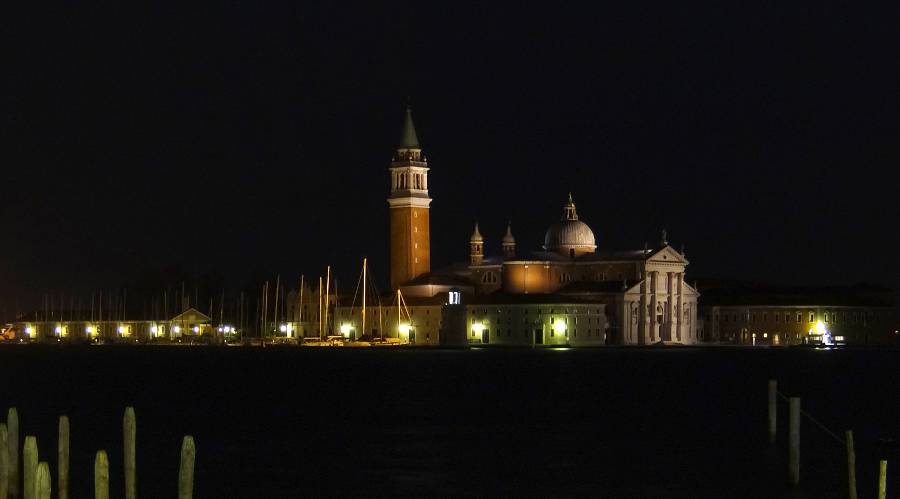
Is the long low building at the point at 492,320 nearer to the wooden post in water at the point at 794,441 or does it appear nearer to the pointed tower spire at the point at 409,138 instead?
the pointed tower spire at the point at 409,138

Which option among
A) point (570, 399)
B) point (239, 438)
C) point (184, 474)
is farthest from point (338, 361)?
point (184, 474)

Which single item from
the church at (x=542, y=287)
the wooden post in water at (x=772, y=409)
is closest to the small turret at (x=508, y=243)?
the church at (x=542, y=287)

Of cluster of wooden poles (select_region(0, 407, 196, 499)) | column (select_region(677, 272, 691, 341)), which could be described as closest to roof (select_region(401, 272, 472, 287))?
column (select_region(677, 272, 691, 341))

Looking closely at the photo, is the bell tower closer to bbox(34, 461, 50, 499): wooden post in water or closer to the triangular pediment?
the triangular pediment

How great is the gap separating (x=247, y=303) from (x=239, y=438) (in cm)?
12035

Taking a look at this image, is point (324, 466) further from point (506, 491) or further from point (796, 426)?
point (796, 426)

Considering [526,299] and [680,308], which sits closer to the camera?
[526,299]

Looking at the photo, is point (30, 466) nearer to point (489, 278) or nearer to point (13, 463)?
point (13, 463)

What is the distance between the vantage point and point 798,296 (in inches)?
5507

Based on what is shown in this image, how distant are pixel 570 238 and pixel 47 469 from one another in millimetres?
113972

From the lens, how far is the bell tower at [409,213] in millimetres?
134625

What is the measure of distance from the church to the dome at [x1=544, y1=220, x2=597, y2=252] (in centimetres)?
8

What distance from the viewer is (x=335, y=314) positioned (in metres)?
136

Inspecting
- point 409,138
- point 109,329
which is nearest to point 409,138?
point 409,138
